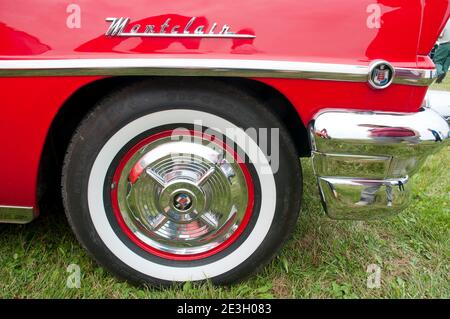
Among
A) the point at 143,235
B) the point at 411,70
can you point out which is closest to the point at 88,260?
the point at 143,235

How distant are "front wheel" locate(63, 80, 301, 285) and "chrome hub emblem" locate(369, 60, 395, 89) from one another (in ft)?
1.21

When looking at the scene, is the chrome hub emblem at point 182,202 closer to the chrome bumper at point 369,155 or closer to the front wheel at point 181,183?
the front wheel at point 181,183

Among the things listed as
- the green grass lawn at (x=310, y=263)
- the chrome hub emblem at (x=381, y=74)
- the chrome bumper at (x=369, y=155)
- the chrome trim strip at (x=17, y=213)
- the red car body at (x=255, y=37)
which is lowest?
the green grass lawn at (x=310, y=263)


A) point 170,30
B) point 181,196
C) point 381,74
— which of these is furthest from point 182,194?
point 381,74

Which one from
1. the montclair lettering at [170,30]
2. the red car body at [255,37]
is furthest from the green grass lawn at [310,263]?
the montclair lettering at [170,30]

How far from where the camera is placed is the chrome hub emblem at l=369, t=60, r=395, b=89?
1.42m

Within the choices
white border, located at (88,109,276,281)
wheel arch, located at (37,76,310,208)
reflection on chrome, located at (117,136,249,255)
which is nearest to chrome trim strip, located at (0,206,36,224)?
wheel arch, located at (37,76,310,208)

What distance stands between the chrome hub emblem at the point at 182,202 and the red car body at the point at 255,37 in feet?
1.75
